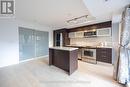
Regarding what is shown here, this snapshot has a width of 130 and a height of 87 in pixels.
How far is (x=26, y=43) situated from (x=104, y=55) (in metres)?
4.52

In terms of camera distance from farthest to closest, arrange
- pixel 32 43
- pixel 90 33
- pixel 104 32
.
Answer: pixel 32 43 → pixel 90 33 → pixel 104 32

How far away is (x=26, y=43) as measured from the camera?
221 inches

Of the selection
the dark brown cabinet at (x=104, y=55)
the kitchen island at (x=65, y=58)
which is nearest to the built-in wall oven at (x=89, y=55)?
the dark brown cabinet at (x=104, y=55)

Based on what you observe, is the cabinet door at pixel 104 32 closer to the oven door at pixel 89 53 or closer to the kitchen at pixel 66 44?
the kitchen at pixel 66 44

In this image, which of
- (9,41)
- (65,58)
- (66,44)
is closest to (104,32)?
(65,58)

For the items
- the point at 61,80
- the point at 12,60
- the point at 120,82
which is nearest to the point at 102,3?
the point at 120,82

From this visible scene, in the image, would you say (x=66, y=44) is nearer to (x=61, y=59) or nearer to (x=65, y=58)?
(x=61, y=59)

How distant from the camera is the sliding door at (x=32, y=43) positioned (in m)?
5.34

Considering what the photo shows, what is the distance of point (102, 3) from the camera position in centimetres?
252

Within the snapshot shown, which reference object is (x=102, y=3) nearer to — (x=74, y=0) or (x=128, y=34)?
(x=74, y=0)

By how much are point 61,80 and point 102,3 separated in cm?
260

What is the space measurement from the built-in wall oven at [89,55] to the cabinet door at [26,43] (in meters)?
3.32

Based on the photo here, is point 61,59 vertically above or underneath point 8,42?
underneath

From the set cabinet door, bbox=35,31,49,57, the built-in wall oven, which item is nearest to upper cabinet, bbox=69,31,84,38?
the built-in wall oven
